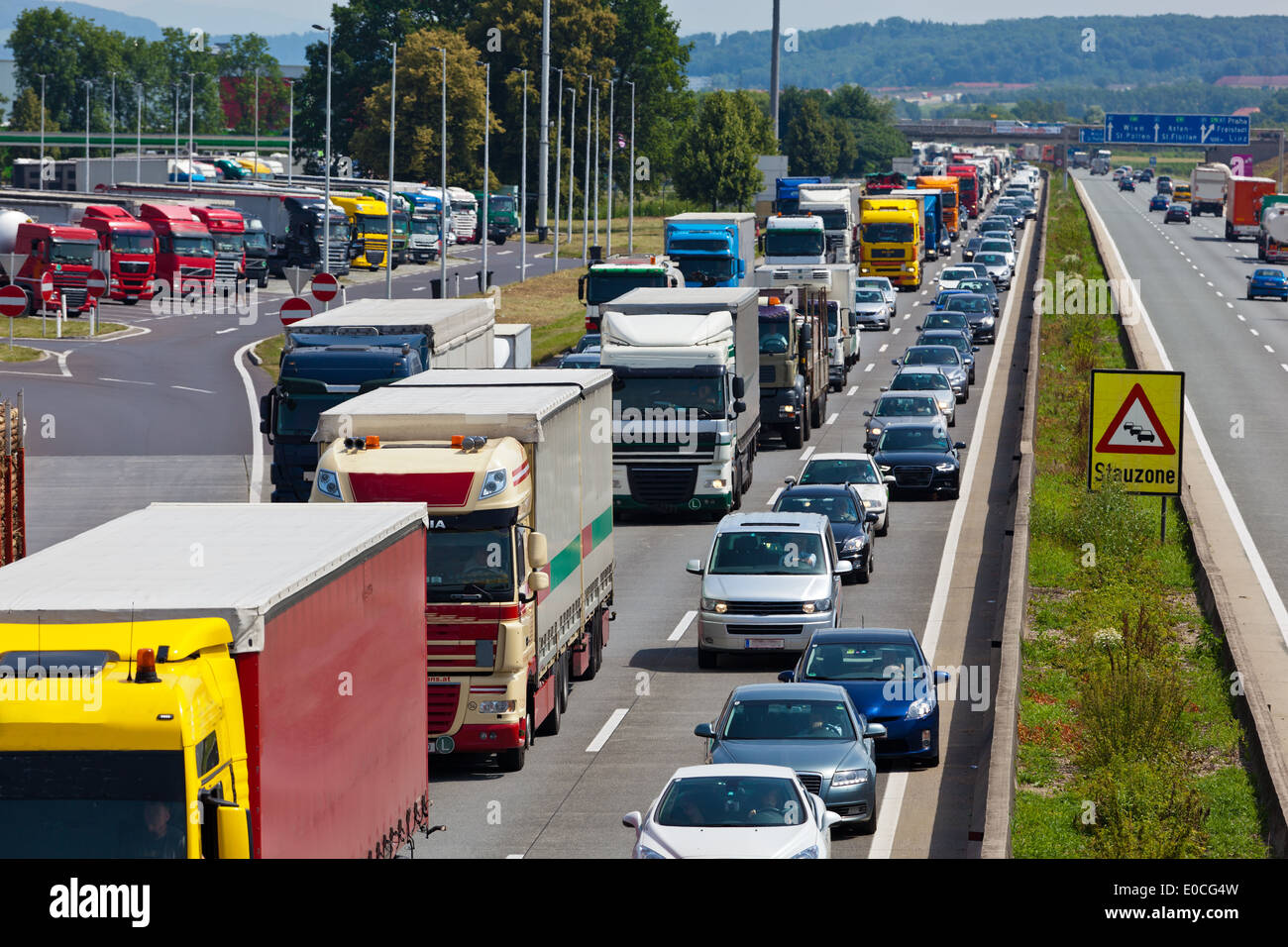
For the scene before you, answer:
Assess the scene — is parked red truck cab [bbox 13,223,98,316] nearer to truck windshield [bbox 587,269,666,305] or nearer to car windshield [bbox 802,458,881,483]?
truck windshield [bbox 587,269,666,305]

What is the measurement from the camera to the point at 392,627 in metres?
13.3

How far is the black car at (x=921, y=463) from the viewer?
37.6 metres

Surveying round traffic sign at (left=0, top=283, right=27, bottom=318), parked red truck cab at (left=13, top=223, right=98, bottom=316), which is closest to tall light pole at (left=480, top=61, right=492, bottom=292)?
parked red truck cab at (left=13, top=223, right=98, bottom=316)

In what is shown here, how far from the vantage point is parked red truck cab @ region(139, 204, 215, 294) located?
76.4 m

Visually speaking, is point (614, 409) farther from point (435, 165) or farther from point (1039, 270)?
point (435, 165)

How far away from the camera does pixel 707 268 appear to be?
57.9 meters

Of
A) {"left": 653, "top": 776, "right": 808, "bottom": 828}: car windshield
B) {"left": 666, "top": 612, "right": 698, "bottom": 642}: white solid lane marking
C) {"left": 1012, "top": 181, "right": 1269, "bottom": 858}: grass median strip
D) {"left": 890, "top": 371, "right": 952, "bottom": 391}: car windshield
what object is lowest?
{"left": 666, "top": 612, "right": 698, "bottom": 642}: white solid lane marking

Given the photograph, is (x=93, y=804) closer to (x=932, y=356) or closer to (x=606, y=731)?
(x=606, y=731)

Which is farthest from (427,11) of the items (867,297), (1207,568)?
(1207,568)

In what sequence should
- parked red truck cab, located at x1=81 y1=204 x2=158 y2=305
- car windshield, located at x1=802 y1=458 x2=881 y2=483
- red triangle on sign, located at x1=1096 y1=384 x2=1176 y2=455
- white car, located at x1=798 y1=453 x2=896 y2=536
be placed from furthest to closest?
1. parked red truck cab, located at x1=81 y1=204 x2=158 y2=305
2. car windshield, located at x1=802 y1=458 x2=881 y2=483
3. white car, located at x1=798 y1=453 x2=896 y2=536
4. red triangle on sign, located at x1=1096 y1=384 x2=1176 y2=455

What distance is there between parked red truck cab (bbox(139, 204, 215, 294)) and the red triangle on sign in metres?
57.0

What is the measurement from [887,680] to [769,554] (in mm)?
4936

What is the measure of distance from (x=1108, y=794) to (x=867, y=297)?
5453 centimetres
